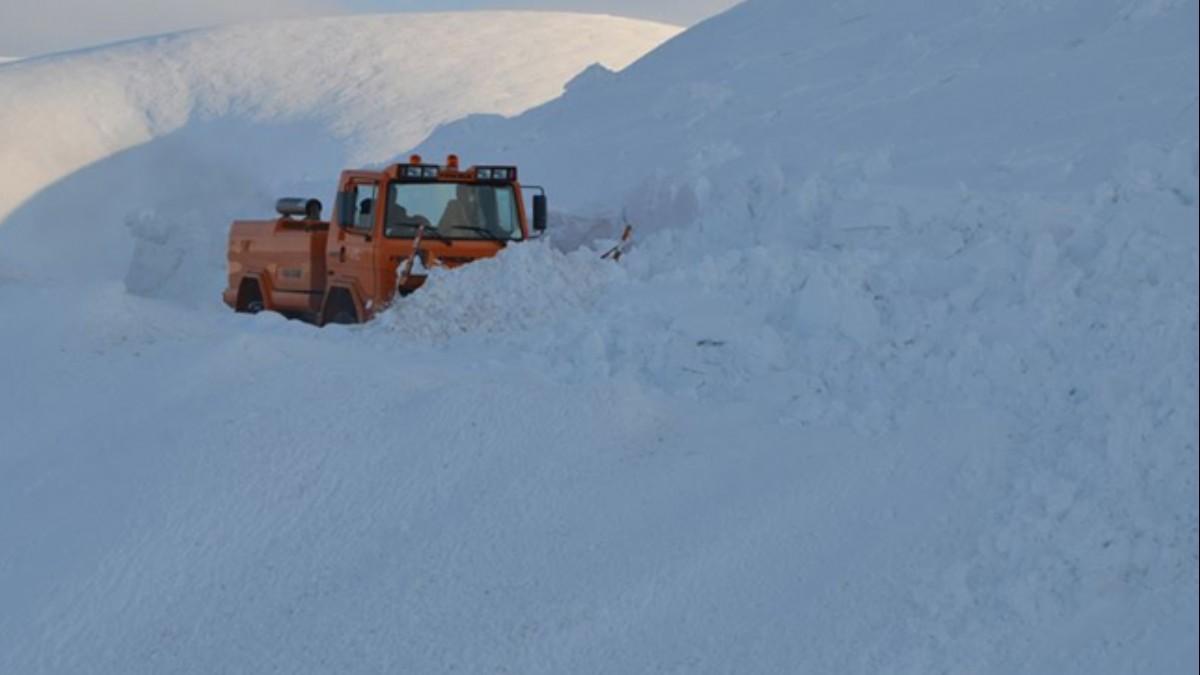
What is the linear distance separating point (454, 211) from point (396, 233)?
56cm

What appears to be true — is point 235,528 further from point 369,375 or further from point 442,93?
point 442,93

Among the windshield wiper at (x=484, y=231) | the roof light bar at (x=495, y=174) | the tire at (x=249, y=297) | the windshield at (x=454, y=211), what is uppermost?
the roof light bar at (x=495, y=174)

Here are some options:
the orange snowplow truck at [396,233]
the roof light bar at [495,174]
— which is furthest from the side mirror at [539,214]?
the roof light bar at [495,174]

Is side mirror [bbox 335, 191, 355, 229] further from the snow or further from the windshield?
the snow

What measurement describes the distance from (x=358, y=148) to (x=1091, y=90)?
17.9 metres

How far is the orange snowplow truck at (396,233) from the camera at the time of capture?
12.1 meters

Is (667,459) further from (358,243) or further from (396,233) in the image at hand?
(358,243)

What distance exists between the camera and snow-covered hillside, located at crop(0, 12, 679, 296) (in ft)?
81.8

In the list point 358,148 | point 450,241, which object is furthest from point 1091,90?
point 358,148

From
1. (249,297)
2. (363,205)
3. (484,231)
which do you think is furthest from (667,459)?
(249,297)

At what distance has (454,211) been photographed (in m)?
12.6

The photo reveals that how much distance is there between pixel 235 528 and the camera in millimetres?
7582

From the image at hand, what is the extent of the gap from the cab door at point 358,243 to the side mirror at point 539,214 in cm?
119

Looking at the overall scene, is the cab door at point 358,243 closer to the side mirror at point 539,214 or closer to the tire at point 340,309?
the tire at point 340,309
